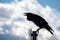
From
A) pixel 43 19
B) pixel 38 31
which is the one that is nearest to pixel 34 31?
pixel 38 31

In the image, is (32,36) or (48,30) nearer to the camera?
(32,36)

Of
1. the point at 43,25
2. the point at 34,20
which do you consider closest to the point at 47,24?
the point at 43,25

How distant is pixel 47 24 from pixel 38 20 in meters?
1.34

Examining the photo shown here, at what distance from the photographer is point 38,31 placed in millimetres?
20438

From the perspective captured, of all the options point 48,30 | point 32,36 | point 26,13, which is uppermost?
point 26,13

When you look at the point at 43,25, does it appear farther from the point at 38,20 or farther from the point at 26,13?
the point at 26,13

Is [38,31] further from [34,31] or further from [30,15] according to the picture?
[30,15]

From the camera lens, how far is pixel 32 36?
1961 centimetres

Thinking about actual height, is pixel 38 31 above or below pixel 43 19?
below

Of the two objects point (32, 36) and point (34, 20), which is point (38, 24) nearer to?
point (34, 20)

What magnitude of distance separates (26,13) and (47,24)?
3200mm

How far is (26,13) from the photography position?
2100 cm

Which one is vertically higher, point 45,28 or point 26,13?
point 26,13

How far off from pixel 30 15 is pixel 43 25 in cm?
220
